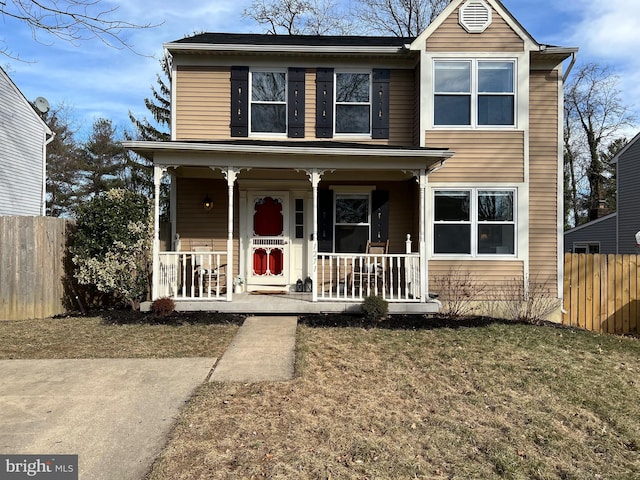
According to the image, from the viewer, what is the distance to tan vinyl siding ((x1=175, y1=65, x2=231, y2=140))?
984 cm

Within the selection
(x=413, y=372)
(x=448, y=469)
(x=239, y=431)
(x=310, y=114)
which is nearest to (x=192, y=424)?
(x=239, y=431)

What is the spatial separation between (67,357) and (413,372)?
455cm

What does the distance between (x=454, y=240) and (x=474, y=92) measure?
3.27m

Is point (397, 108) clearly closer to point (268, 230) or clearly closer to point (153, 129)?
point (268, 230)

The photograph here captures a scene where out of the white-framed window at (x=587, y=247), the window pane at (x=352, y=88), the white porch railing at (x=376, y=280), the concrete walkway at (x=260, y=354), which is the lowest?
the concrete walkway at (x=260, y=354)

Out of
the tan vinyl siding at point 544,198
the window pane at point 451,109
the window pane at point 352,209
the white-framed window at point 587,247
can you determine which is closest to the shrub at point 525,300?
the tan vinyl siding at point 544,198

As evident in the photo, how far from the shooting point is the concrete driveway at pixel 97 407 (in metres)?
3.23

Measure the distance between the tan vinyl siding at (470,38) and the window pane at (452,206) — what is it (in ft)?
10.4

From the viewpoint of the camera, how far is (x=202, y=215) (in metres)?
9.84

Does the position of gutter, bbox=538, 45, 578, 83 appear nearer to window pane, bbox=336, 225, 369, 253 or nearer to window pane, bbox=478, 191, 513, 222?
window pane, bbox=478, 191, 513, 222

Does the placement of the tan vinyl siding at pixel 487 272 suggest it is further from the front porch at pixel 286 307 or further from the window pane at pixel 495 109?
the window pane at pixel 495 109

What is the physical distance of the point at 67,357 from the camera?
566 centimetres

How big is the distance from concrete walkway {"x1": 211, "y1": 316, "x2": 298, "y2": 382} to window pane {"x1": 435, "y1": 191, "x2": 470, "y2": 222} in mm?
4081

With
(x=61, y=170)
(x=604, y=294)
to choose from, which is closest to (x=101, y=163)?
(x=61, y=170)
